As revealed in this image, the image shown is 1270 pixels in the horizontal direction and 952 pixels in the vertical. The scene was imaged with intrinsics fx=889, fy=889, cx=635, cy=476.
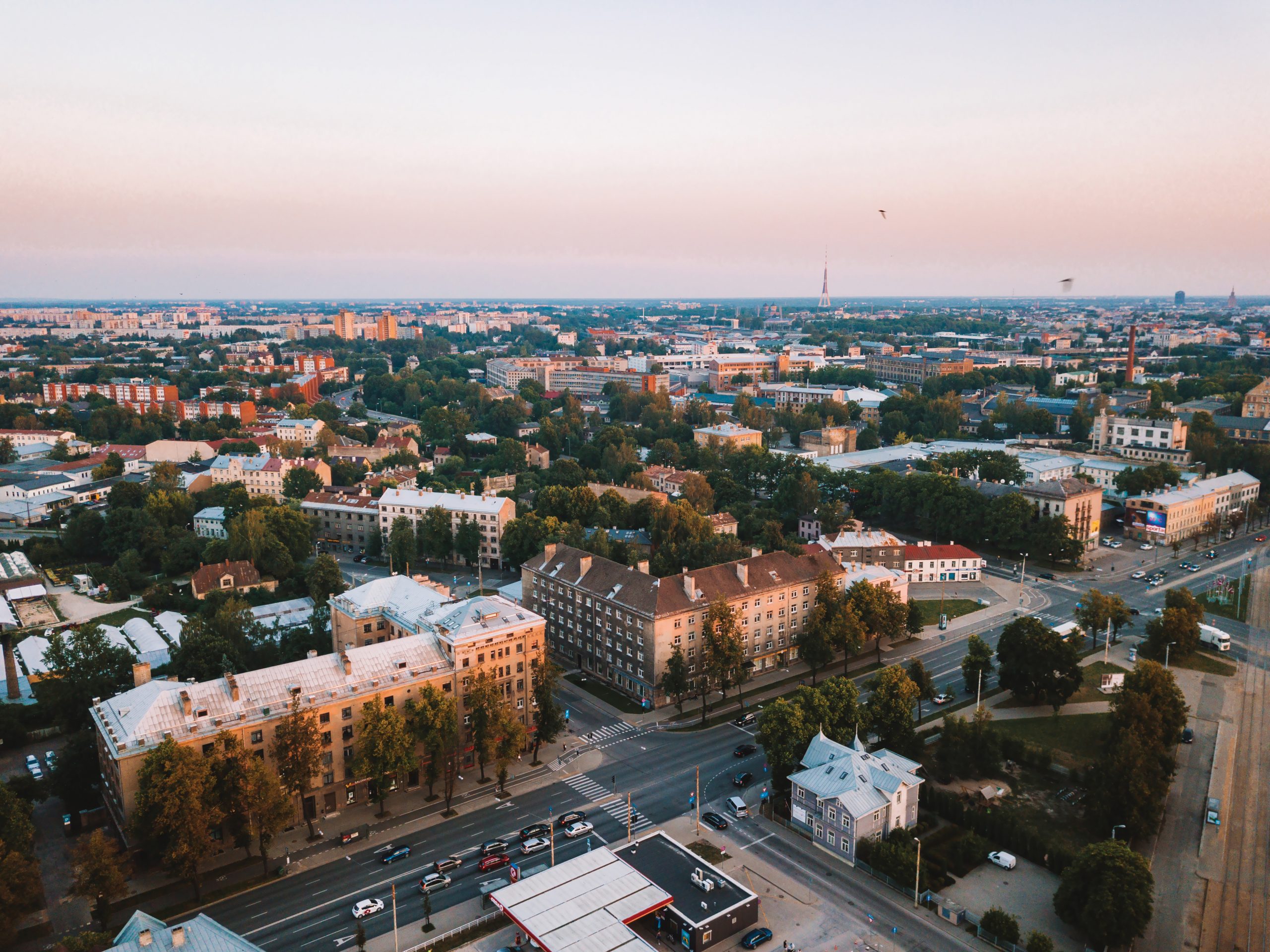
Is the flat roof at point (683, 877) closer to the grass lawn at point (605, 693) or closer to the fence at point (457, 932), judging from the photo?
the fence at point (457, 932)

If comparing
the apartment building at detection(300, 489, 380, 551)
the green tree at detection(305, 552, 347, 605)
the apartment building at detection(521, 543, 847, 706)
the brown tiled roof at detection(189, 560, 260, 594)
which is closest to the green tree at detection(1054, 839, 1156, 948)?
the apartment building at detection(521, 543, 847, 706)

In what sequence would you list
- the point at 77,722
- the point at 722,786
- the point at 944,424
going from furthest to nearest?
the point at 944,424 → the point at 77,722 → the point at 722,786

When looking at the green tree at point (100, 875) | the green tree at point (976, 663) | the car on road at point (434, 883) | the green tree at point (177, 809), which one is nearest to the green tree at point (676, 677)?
the green tree at point (976, 663)

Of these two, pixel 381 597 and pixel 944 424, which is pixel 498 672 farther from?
pixel 944 424

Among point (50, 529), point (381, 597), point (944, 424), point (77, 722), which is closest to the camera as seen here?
point (77, 722)

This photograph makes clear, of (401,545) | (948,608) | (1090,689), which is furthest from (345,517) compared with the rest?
Answer: (1090,689)

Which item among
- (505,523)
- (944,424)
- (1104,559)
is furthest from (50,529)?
(944,424)
